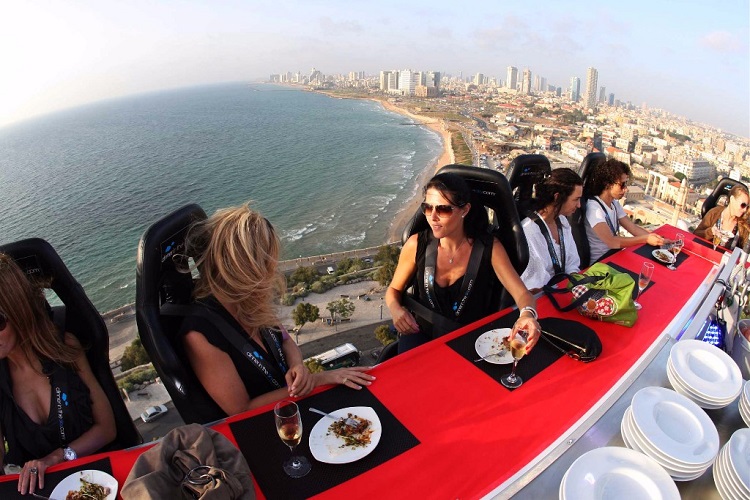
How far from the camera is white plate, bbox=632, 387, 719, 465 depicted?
3.92ft

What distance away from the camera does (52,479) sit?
4.30ft

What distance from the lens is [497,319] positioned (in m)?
2.14

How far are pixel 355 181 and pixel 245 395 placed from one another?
42.1 metres

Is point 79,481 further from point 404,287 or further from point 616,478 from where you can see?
point 404,287

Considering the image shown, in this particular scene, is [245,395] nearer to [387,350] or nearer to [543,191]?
[387,350]

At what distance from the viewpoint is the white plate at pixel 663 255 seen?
2946mm

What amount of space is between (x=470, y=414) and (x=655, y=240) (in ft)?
8.90

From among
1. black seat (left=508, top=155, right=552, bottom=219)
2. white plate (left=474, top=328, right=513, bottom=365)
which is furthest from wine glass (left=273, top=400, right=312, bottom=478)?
black seat (left=508, top=155, right=552, bottom=219)

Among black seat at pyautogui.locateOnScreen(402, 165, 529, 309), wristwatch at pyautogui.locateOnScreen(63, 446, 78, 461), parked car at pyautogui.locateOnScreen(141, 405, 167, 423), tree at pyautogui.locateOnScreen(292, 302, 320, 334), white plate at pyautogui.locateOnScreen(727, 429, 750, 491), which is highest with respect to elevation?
black seat at pyautogui.locateOnScreen(402, 165, 529, 309)

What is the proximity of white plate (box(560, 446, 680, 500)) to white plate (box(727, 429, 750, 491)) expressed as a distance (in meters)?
0.19

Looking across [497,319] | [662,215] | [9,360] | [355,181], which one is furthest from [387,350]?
[355,181]

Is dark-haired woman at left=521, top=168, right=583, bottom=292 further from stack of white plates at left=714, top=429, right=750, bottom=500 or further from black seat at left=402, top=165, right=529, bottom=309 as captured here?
stack of white plates at left=714, top=429, right=750, bottom=500

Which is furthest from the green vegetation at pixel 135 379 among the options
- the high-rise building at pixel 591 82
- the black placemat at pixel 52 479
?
the high-rise building at pixel 591 82

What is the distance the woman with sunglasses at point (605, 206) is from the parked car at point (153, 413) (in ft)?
46.0
